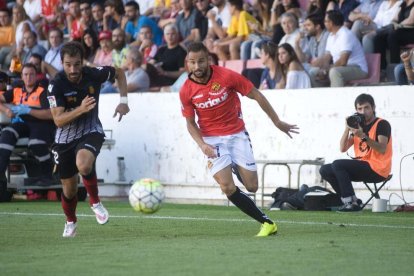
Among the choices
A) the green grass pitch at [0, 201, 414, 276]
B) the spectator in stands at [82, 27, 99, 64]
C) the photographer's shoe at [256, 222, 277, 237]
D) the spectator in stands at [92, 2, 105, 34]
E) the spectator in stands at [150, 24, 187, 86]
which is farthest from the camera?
the spectator in stands at [92, 2, 105, 34]

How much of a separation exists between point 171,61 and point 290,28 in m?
2.82

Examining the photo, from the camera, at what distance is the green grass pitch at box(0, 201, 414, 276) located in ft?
27.4

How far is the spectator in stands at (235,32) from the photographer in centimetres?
2050

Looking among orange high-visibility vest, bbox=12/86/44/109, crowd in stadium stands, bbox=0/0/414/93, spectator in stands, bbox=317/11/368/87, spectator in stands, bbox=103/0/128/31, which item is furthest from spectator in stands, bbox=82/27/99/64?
spectator in stands, bbox=317/11/368/87

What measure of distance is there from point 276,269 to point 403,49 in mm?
10340

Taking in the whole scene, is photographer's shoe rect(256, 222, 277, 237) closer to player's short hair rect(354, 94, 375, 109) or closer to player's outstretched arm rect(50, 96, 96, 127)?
player's outstretched arm rect(50, 96, 96, 127)

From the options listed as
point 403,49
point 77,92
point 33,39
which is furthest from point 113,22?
point 77,92

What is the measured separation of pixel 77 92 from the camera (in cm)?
1202

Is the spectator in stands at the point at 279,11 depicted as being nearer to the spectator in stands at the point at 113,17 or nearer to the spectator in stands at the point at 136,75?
the spectator in stands at the point at 136,75

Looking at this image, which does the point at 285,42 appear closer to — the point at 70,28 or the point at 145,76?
the point at 145,76

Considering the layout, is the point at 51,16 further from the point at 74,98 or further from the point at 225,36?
the point at 74,98

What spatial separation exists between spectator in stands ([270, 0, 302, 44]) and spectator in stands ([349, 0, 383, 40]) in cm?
130

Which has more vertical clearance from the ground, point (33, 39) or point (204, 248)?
point (33, 39)

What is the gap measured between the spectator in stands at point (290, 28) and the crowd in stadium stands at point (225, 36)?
0.9 inches
